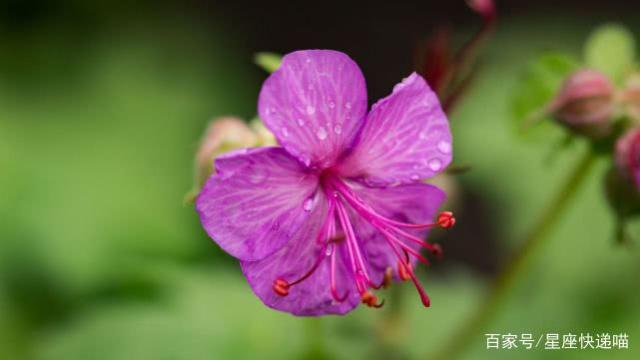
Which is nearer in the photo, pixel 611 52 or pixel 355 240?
pixel 355 240

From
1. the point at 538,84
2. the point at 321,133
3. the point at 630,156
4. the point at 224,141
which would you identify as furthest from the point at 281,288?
the point at 538,84

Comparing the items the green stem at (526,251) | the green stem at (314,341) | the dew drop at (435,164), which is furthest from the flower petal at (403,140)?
the green stem at (314,341)

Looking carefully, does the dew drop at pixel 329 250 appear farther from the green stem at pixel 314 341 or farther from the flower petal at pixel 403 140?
the green stem at pixel 314 341

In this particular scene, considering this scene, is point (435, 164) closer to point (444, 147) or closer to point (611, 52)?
point (444, 147)

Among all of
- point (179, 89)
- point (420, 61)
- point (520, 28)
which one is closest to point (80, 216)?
point (179, 89)

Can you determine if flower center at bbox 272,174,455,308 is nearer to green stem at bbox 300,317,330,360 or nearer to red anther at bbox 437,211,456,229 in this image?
red anther at bbox 437,211,456,229

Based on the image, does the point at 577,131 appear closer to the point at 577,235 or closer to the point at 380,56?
the point at 577,235
